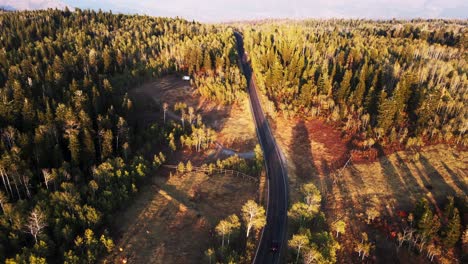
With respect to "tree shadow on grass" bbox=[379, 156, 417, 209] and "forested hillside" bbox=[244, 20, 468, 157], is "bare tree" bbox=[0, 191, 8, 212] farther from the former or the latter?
"forested hillside" bbox=[244, 20, 468, 157]

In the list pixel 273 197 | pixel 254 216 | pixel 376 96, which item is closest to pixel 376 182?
pixel 273 197

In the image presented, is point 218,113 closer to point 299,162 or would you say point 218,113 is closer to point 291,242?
point 299,162

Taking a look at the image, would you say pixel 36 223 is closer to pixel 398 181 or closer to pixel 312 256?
pixel 312 256

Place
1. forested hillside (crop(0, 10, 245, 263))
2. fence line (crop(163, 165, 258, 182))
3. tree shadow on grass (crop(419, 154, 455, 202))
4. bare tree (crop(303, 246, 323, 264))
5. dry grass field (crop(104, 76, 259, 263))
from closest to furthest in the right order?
bare tree (crop(303, 246, 323, 264))
forested hillside (crop(0, 10, 245, 263))
dry grass field (crop(104, 76, 259, 263))
tree shadow on grass (crop(419, 154, 455, 202))
fence line (crop(163, 165, 258, 182))

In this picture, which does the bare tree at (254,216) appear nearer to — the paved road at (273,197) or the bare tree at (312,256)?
the paved road at (273,197)

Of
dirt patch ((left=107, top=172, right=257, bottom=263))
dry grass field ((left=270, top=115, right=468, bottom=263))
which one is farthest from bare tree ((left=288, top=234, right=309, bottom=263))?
dirt patch ((left=107, top=172, right=257, bottom=263))

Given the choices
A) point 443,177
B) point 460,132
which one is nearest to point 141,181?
point 443,177
